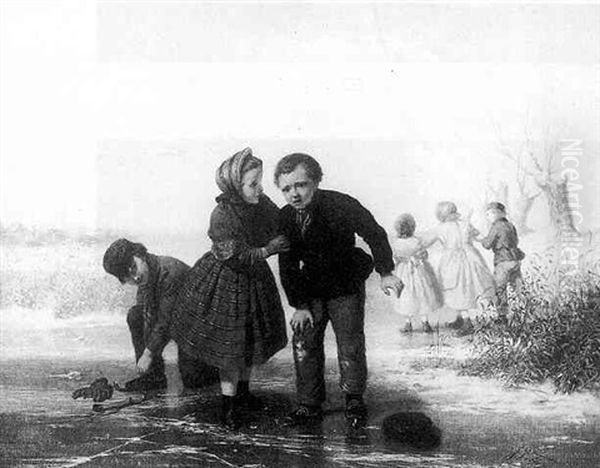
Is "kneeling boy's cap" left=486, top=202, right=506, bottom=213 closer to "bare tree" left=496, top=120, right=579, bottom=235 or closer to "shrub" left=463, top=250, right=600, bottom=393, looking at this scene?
"bare tree" left=496, top=120, right=579, bottom=235

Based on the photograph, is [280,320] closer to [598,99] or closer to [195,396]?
[195,396]

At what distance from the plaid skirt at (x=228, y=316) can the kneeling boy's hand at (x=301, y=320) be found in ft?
0.14

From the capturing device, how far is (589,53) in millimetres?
2805

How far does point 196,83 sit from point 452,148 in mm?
864

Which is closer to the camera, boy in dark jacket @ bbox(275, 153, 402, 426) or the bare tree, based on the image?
boy in dark jacket @ bbox(275, 153, 402, 426)

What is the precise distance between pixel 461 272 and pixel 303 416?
2.25 feet

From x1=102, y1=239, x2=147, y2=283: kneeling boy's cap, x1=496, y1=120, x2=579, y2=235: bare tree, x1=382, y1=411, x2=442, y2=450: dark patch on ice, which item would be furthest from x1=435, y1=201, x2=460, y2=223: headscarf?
x1=102, y1=239, x2=147, y2=283: kneeling boy's cap

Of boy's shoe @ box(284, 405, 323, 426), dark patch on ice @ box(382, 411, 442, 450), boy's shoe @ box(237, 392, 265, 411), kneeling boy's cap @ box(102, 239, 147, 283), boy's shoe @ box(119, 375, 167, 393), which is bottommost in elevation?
dark patch on ice @ box(382, 411, 442, 450)

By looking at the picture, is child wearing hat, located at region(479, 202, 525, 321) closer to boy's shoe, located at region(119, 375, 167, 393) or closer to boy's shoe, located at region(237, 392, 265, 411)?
boy's shoe, located at region(237, 392, 265, 411)

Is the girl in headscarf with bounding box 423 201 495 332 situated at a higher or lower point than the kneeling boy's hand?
higher

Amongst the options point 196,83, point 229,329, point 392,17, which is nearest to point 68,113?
point 196,83

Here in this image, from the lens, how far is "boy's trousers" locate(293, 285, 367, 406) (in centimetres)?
263

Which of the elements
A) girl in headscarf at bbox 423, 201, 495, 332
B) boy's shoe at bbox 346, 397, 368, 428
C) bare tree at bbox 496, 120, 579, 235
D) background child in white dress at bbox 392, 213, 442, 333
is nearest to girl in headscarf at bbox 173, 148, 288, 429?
boy's shoe at bbox 346, 397, 368, 428

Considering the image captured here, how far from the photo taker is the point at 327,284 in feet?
8.61
